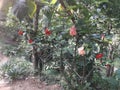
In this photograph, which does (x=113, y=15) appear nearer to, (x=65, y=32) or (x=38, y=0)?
(x=65, y=32)

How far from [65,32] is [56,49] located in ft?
2.25

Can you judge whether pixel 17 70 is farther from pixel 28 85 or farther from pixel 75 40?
pixel 75 40

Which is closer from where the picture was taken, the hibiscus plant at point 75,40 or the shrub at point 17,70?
the hibiscus plant at point 75,40

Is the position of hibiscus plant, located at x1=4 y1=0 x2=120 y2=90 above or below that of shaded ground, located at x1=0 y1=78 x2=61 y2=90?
above

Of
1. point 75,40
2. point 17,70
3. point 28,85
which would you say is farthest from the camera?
point 17,70

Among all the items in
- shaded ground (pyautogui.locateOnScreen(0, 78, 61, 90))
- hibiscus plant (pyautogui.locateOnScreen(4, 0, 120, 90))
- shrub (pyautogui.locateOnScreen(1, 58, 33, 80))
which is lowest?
shaded ground (pyautogui.locateOnScreen(0, 78, 61, 90))

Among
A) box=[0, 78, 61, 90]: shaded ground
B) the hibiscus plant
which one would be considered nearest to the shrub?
box=[0, 78, 61, 90]: shaded ground

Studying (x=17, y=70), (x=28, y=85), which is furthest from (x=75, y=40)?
(x=17, y=70)

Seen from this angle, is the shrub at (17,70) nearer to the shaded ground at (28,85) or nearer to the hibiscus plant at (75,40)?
the shaded ground at (28,85)

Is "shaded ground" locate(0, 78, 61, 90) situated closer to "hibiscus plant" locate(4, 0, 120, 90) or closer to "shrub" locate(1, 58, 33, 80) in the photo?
"shrub" locate(1, 58, 33, 80)

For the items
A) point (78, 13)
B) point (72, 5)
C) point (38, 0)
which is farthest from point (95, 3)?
point (38, 0)

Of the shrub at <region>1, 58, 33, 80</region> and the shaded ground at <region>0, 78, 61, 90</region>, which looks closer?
the shaded ground at <region>0, 78, 61, 90</region>

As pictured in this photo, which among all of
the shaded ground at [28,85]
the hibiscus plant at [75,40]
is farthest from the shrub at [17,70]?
the hibiscus plant at [75,40]

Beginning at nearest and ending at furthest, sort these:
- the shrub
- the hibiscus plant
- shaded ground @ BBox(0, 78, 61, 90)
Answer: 1. the hibiscus plant
2. shaded ground @ BBox(0, 78, 61, 90)
3. the shrub
